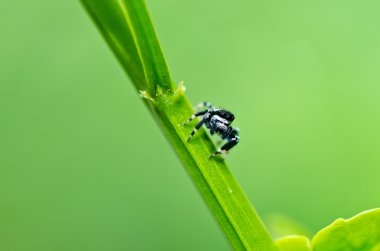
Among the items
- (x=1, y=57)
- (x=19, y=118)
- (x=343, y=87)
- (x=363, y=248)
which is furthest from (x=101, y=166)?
(x=363, y=248)

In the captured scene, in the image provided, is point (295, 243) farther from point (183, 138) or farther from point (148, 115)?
point (148, 115)

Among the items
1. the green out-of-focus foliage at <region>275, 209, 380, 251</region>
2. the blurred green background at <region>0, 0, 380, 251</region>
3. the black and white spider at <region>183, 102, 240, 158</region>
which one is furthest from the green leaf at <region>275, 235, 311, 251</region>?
the blurred green background at <region>0, 0, 380, 251</region>

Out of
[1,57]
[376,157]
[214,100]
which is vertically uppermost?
[1,57]

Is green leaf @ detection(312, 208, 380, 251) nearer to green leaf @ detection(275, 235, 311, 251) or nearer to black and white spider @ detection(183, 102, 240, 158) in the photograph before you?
green leaf @ detection(275, 235, 311, 251)

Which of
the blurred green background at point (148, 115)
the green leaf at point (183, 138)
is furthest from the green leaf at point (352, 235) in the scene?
the blurred green background at point (148, 115)

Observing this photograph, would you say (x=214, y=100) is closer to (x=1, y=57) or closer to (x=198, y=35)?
(x=198, y=35)

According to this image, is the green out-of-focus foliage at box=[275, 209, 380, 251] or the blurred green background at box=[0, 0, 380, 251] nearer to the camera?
the green out-of-focus foliage at box=[275, 209, 380, 251]

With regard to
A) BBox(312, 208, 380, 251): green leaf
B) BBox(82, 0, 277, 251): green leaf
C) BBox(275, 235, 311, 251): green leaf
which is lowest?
BBox(312, 208, 380, 251): green leaf
